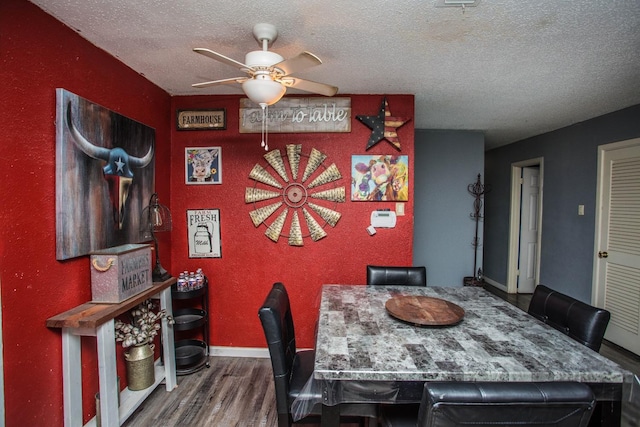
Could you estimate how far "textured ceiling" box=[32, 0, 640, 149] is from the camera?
58.4 inches

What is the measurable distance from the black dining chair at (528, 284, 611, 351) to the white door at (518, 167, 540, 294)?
3401 millimetres

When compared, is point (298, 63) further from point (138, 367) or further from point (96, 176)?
point (138, 367)

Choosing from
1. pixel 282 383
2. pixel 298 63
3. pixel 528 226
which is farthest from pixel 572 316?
pixel 528 226

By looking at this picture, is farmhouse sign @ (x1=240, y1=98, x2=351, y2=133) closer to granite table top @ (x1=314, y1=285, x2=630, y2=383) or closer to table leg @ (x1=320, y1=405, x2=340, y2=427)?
granite table top @ (x1=314, y1=285, x2=630, y2=383)

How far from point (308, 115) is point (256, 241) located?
49.0 inches

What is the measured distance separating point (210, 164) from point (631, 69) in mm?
3323

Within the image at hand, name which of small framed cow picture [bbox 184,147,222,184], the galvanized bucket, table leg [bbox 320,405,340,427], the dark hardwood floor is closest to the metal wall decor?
small framed cow picture [bbox 184,147,222,184]

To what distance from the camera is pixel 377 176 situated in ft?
8.97

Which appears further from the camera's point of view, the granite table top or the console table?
the console table

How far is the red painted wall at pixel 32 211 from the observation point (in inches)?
54.6

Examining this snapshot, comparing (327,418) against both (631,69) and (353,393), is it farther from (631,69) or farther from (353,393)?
(631,69)

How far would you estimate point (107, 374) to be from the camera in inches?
64.8

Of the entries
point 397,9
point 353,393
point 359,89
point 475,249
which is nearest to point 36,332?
point 353,393

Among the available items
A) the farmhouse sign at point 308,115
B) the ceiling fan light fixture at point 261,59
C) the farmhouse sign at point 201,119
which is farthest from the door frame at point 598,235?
the farmhouse sign at point 201,119
